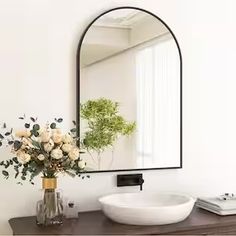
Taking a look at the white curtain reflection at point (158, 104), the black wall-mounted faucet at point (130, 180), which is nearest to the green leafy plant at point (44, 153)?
the black wall-mounted faucet at point (130, 180)

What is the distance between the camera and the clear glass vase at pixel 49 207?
→ 1.98 meters

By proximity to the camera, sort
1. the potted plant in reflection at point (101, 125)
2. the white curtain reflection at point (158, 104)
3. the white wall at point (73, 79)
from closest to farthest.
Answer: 1. the white wall at point (73, 79)
2. the potted plant in reflection at point (101, 125)
3. the white curtain reflection at point (158, 104)

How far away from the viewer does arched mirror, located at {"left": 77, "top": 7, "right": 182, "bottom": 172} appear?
7.46ft

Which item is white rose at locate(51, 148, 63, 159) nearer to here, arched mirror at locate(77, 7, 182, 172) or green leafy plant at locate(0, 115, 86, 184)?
green leafy plant at locate(0, 115, 86, 184)

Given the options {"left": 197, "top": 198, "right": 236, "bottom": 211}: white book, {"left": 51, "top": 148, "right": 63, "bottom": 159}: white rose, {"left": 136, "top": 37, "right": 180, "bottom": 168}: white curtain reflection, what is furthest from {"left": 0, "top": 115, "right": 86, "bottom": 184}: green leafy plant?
{"left": 197, "top": 198, "right": 236, "bottom": 211}: white book

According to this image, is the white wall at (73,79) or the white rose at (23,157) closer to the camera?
the white rose at (23,157)

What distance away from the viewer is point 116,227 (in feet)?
6.42

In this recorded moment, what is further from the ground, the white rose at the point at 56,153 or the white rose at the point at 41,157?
the white rose at the point at 56,153

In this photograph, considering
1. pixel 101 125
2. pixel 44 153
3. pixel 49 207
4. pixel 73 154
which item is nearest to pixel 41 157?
pixel 44 153

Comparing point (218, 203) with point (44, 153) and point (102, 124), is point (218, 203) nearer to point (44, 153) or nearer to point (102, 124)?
point (102, 124)

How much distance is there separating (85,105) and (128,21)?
55 cm

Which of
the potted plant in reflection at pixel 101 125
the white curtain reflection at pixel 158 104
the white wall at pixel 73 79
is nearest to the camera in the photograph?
the white wall at pixel 73 79

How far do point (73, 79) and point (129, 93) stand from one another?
0.34 meters

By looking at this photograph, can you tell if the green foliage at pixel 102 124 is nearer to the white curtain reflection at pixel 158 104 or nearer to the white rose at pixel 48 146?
the white curtain reflection at pixel 158 104
